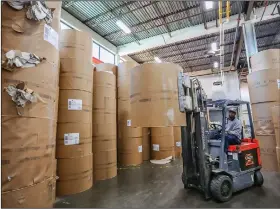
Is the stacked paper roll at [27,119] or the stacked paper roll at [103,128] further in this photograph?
the stacked paper roll at [103,128]

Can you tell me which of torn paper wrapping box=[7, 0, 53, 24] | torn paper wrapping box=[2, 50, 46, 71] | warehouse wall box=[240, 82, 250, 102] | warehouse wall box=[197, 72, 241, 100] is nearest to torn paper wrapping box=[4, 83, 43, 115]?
torn paper wrapping box=[2, 50, 46, 71]

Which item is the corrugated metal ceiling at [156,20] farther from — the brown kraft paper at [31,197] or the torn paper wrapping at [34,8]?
the brown kraft paper at [31,197]

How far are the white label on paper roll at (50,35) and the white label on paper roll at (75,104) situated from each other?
1.37 meters

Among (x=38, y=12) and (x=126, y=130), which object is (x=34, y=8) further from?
(x=126, y=130)

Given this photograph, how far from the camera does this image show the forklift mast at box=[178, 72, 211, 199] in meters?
2.93

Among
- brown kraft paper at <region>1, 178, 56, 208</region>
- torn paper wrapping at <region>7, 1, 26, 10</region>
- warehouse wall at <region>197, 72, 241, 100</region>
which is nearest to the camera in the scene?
brown kraft paper at <region>1, 178, 56, 208</region>

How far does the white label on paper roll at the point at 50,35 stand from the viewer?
1.92 metres

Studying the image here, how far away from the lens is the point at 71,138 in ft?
10.6

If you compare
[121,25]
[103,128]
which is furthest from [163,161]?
[121,25]

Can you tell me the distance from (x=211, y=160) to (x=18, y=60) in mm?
3076

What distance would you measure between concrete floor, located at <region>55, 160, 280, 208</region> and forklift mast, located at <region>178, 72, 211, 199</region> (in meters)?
0.25

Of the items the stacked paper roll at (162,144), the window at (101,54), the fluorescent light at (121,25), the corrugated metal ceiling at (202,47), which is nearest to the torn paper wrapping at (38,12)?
the fluorescent light at (121,25)

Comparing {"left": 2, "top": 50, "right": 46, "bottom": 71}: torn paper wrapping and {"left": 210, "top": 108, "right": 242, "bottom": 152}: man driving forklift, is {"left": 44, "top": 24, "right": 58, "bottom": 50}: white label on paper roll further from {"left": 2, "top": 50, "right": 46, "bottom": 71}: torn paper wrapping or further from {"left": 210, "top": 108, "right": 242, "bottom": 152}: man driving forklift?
{"left": 210, "top": 108, "right": 242, "bottom": 152}: man driving forklift

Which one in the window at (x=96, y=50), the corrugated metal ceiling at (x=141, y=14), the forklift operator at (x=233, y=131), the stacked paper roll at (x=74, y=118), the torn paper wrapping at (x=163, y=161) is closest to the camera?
the stacked paper roll at (x=74, y=118)
